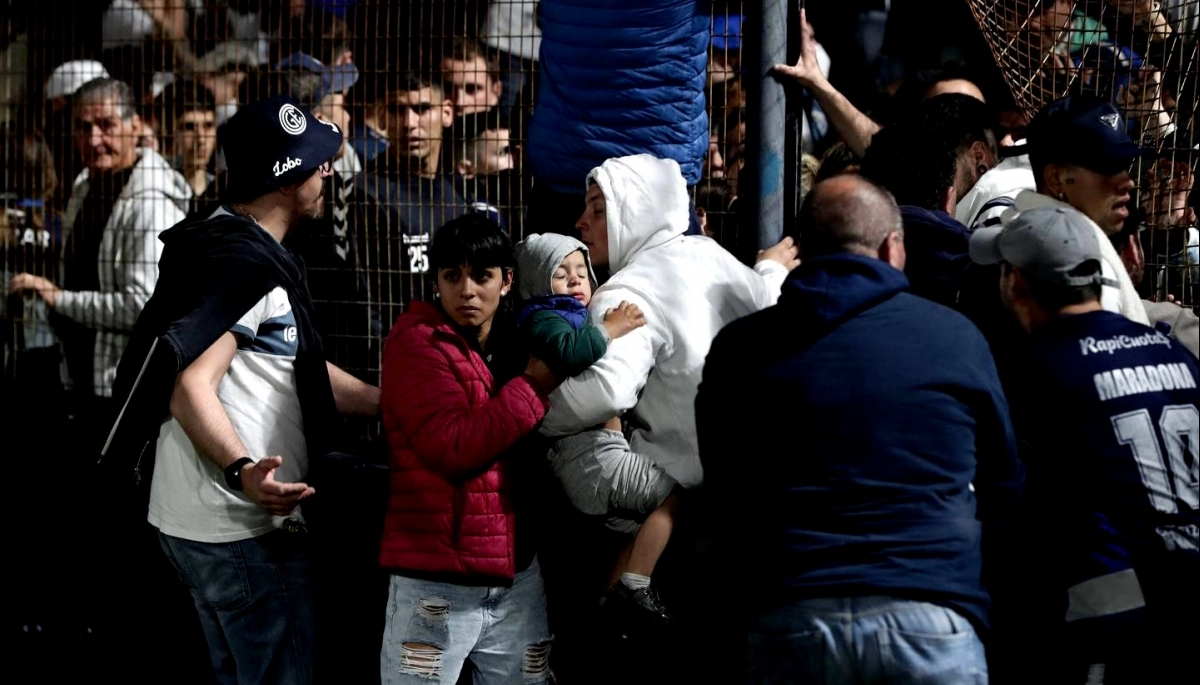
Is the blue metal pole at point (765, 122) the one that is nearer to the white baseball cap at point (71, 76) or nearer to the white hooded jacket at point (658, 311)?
the white hooded jacket at point (658, 311)

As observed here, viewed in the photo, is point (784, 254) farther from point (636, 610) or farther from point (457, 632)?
point (457, 632)

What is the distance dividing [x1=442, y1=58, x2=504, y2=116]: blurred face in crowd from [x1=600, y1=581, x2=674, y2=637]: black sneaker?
1942 millimetres

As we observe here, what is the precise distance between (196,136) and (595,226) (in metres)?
2.23

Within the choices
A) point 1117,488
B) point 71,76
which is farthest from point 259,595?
point 71,76

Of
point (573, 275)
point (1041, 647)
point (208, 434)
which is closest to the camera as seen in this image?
point (1041, 647)

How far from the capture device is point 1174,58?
4.56 meters

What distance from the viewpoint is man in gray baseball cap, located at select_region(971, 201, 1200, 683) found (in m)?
3.38

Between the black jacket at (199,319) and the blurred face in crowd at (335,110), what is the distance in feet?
3.71

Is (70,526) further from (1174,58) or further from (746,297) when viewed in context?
(1174,58)

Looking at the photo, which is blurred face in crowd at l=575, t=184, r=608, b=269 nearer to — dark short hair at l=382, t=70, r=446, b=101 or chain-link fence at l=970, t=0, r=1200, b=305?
dark short hair at l=382, t=70, r=446, b=101

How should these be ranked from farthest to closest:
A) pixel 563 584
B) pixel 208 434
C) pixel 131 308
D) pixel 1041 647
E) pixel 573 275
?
pixel 131 308, pixel 563 584, pixel 573 275, pixel 208 434, pixel 1041 647

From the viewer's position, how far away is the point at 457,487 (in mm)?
4086

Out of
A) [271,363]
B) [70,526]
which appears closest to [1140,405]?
[271,363]

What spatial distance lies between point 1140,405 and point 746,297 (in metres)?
1.21
